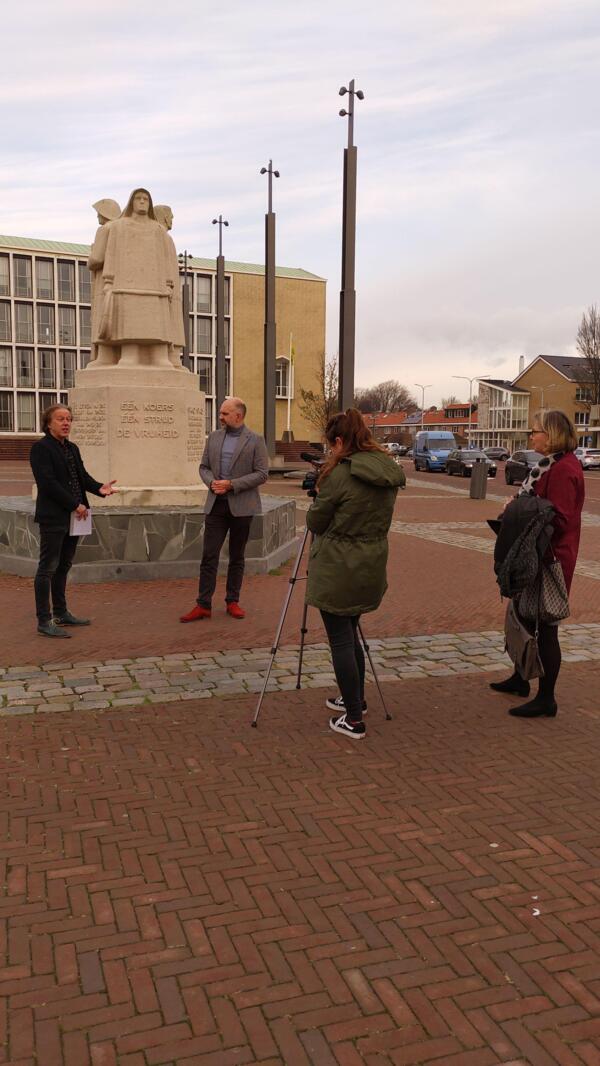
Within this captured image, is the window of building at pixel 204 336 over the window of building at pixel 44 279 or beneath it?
beneath

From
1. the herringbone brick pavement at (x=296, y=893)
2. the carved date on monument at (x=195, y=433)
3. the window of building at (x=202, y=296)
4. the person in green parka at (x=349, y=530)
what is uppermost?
the window of building at (x=202, y=296)

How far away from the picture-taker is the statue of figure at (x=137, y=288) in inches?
426

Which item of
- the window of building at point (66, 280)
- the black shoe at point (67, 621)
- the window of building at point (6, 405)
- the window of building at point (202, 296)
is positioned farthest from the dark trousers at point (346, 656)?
the window of building at point (202, 296)

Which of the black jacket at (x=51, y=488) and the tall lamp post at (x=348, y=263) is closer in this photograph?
the black jacket at (x=51, y=488)

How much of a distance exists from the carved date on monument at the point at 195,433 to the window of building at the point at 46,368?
58.0m

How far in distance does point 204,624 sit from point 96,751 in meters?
3.01

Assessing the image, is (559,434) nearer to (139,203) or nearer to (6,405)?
(139,203)

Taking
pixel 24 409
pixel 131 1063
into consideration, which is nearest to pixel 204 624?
pixel 131 1063

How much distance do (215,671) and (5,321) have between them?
6421 cm

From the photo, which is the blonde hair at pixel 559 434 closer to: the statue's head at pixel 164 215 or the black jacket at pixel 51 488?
the black jacket at pixel 51 488

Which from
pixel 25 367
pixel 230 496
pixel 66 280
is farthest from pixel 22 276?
pixel 230 496

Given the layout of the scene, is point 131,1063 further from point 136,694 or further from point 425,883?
point 136,694

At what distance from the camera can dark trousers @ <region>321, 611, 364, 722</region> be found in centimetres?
486

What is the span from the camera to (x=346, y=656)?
4.86 meters
